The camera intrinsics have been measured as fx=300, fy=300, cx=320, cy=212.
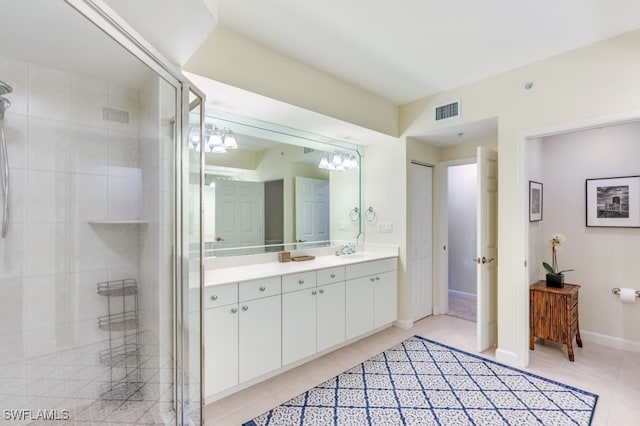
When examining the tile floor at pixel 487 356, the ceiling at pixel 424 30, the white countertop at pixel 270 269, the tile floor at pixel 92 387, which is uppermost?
the ceiling at pixel 424 30

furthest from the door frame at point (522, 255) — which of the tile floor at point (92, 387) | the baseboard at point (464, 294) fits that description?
the tile floor at point (92, 387)

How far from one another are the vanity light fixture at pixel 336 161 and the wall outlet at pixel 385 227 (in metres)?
0.85

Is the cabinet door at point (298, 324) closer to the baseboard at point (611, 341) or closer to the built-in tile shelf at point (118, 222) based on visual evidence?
the built-in tile shelf at point (118, 222)

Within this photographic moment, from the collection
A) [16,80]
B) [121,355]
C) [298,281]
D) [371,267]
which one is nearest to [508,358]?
[371,267]

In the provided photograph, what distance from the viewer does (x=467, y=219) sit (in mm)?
5027

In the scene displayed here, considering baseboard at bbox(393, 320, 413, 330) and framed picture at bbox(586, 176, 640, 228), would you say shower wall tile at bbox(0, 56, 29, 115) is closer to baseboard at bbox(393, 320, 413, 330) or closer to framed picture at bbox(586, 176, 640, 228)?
baseboard at bbox(393, 320, 413, 330)

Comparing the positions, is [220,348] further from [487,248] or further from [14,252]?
[487,248]

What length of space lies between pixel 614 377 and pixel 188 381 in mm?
3258

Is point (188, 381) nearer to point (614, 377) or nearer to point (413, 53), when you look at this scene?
point (413, 53)

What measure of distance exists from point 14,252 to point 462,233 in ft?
17.5

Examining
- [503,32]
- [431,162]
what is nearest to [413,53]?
[503,32]

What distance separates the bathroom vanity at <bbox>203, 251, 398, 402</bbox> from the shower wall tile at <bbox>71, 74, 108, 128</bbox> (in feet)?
4.08

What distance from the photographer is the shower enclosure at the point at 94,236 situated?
1597 mm

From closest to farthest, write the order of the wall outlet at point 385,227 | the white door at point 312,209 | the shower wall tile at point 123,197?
the shower wall tile at point 123,197
the white door at point 312,209
the wall outlet at point 385,227
